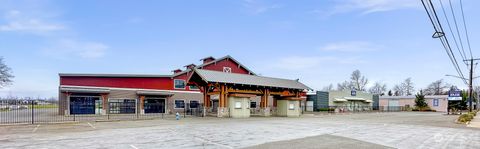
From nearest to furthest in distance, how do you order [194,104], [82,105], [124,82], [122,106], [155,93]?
[82,105]
[122,106]
[124,82]
[155,93]
[194,104]

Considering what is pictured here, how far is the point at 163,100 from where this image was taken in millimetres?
39031

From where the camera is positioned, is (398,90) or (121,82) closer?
(121,82)

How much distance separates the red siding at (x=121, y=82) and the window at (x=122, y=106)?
1.71 m

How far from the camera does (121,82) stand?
3669 cm

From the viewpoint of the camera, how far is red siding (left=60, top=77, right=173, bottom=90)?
3572 cm

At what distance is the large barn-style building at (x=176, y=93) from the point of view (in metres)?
29.4

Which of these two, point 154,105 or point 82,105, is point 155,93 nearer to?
point 154,105

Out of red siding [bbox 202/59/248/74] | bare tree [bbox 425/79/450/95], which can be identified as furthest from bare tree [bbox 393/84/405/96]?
red siding [bbox 202/59/248/74]

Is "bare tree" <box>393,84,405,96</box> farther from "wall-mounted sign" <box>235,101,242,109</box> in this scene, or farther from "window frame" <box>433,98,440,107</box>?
"wall-mounted sign" <box>235,101,242,109</box>

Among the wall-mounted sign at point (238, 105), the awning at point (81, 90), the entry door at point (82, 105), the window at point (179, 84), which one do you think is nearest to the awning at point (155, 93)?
the window at point (179, 84)

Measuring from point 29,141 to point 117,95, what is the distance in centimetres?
2525

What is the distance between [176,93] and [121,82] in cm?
661

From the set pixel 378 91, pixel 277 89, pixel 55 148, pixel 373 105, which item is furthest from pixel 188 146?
pixel 378 91

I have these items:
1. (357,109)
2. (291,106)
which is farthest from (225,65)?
(357,109)
